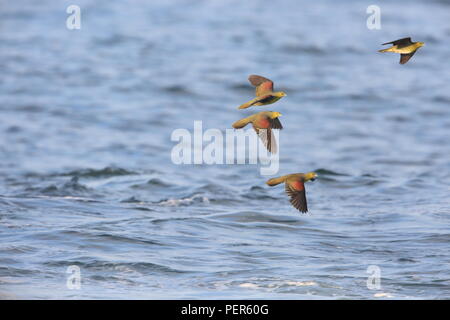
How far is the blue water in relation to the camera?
8.69 meters

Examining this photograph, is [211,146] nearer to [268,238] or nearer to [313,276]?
[268,238]

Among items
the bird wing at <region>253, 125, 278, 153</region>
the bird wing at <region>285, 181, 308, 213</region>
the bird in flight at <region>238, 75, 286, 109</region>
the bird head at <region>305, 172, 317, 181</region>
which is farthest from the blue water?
the bird in flight at <region>238, 75, 286, 109</region>

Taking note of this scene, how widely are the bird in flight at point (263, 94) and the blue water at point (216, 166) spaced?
1.65 m

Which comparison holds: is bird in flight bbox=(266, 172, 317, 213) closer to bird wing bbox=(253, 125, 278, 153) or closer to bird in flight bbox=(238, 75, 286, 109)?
bird wing bbox=(253, 125, 278, 153)

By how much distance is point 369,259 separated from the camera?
9.25m

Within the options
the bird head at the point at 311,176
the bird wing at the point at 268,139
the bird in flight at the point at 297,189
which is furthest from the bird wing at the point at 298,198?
the bird wing at the point at 268,139

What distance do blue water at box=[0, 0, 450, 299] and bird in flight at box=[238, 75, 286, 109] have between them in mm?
1654

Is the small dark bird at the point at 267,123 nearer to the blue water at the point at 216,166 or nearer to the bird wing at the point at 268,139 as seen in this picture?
the bird wing at the point at 268,139

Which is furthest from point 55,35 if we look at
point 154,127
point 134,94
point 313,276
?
point 313,276

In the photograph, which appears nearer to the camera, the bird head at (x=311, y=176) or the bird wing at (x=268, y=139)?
the bird head at (x=311, y=176)

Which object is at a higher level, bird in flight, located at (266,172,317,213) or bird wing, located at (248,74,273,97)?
bird wing, located at (248,74,273,97)

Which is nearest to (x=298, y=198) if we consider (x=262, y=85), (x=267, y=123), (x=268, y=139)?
(x=268, y=139)

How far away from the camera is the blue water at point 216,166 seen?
869 centimetres
